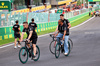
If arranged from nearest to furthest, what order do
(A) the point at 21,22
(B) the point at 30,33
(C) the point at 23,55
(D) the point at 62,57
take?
(C) the point at 23,55 < (B) the point at 30,33 < (D) the point at 62,57 < (A) the point at 21,22

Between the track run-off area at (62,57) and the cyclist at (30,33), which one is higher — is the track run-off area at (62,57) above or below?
below

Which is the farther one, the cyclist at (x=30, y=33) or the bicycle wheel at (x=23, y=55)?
the cyclist at (x=30, y=33)

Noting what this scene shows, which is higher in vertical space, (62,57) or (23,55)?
(23,55)

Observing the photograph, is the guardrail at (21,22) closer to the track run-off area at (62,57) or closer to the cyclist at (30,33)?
the track run-off area at (62,57)

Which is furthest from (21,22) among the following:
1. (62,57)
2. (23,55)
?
(23,55)

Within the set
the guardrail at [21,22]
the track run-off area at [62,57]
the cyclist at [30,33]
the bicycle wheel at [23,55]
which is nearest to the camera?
the bicycle wheel at [23,55]

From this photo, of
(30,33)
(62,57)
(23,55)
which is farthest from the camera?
(62,57)

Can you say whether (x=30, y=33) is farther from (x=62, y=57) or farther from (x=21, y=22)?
(x=21, y=22)

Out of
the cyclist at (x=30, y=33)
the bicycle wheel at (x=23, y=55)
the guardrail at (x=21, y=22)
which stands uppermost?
the cyclist at (x=30, y=33)

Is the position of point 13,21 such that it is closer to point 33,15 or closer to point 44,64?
point 33,15

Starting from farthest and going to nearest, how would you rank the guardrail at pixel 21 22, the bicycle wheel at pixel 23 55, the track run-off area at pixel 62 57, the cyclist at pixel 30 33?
1. the guardrail at pixel 21 22
2. the cyclist at pixel 30 33
3. the track run-off area at pixel 62 57
4. the bicycle wheel at pixel 23 55

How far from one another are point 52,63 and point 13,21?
680 inches

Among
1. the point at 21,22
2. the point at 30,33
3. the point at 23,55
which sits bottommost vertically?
the point at 21,22

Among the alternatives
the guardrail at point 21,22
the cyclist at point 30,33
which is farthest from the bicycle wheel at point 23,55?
the guardrail at point 21,22
